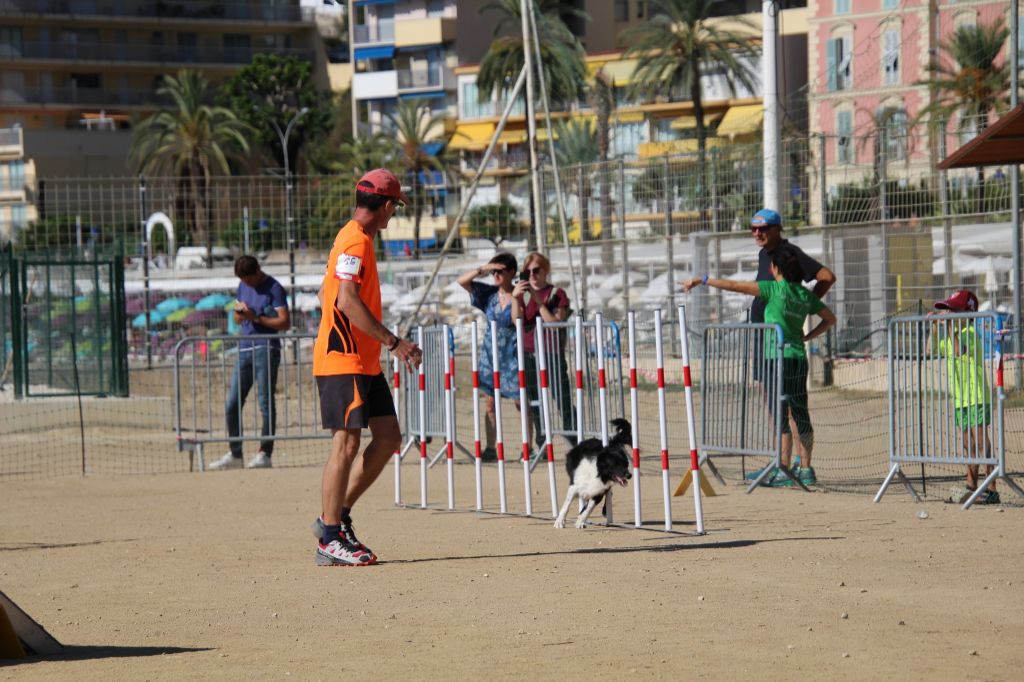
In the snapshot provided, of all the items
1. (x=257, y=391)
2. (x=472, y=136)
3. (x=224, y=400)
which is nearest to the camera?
(x=257, y=391)

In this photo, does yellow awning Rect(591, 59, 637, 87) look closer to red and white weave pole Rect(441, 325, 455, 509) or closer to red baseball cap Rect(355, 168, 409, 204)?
red and white weave pole Rect(441, 325, 455, 509)

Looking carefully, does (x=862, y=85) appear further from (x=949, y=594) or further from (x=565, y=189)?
(x=949, y=594)

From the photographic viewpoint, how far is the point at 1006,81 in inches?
967

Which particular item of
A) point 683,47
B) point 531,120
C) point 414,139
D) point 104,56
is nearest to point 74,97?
point 104,56

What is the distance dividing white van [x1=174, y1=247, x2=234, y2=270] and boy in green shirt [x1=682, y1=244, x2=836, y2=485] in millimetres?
17251

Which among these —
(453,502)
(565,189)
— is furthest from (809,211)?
(453,502)

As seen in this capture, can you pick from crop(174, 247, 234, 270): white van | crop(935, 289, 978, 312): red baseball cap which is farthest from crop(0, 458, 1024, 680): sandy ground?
crop(174, 247, 234, 270): white van

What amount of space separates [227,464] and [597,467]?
7036 millimetres

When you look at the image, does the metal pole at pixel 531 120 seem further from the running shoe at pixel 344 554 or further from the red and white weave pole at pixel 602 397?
the running shoe at pixel 344 554

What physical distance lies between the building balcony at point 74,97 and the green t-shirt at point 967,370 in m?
83.3

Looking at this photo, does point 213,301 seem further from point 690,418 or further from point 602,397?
point 690,418

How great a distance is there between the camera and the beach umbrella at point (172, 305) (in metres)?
26.7

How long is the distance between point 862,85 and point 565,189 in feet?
17.9

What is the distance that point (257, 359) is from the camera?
1571 centimetres
